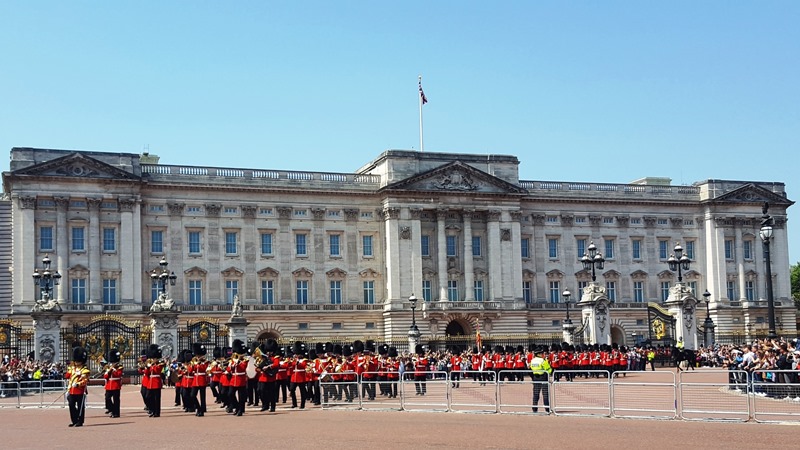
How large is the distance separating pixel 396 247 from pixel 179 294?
568 inches

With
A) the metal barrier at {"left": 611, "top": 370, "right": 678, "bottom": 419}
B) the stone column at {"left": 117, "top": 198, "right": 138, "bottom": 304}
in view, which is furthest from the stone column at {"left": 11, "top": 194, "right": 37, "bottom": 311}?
the metal barrier at {"left": 611, "top": 370, "right": 678, "bottom": 419}

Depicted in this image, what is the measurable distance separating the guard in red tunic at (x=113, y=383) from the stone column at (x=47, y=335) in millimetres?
16153

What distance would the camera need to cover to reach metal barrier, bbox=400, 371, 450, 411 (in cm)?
2584

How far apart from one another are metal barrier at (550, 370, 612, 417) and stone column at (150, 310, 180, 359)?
22.8 m

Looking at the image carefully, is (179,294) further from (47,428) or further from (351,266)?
(47,428)

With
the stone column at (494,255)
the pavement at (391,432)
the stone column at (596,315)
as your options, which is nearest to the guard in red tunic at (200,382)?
the pavement at (391,432)

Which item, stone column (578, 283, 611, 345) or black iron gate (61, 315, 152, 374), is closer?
black iron gate (61, 315, 152, 374)

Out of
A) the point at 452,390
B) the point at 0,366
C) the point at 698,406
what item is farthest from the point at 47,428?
the point at 0,366

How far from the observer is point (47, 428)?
2384 cm

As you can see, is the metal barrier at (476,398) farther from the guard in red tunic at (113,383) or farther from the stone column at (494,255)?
the stone column at (494,255)

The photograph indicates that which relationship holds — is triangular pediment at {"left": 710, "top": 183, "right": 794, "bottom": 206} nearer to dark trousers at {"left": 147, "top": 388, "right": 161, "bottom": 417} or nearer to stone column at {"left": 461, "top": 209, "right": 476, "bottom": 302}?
stone column at {"left": 461, "top": 209, "right": 476, "bottom": 302}

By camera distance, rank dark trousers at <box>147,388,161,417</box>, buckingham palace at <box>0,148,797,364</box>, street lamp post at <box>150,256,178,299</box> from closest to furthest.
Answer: dark trousers at <box>147,388,161,417</box>, street lamp post at <box>150,256,178,299</box>, buckingham palace at <box>0,148,797,364</box>

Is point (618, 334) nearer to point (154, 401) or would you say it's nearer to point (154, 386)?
point (154, 401)

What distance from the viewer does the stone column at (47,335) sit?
41.6 meters
